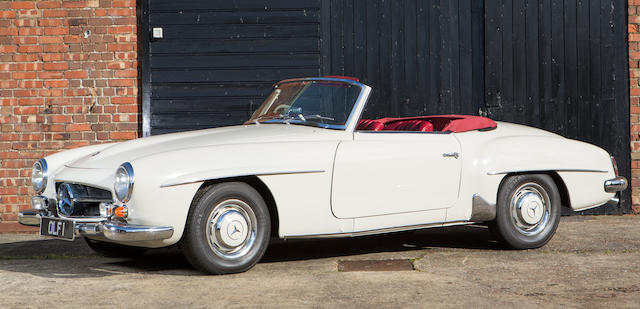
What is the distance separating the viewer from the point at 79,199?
17.2 feet

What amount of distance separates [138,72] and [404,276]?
4.62 metres

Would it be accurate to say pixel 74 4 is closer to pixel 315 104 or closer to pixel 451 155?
pixel 315 104

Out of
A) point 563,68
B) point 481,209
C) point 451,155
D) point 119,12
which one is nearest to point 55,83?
point 119,12

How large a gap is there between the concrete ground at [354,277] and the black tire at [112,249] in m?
0.08

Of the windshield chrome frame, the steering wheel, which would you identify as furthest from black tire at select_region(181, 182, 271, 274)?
the steering wheel

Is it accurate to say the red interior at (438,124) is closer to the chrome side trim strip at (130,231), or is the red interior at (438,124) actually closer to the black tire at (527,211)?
the black tire at (527,211)

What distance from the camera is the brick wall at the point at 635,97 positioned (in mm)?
8797

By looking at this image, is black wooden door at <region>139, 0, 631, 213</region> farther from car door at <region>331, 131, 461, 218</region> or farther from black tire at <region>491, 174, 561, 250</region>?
car door at <region>331, 131, 461, 218</region>

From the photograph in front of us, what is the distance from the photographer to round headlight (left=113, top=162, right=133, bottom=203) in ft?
16.0

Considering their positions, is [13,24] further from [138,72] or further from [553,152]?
[553,152]

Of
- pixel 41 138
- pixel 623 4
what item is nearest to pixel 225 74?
pixel 41 138

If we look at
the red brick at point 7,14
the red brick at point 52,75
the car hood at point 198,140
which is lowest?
the car hood at point 198,140

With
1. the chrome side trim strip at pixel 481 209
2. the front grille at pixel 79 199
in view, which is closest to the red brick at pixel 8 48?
the front grille at pixel 79 199

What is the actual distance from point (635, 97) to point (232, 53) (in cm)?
421
